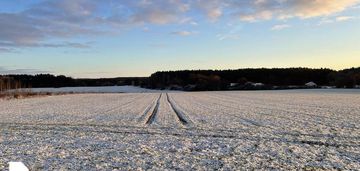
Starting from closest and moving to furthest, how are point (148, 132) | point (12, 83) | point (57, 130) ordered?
point (148, 132)
point (57, 130)
point (12, 83)

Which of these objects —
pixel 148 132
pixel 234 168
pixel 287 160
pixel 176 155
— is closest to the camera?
pixel 234 168

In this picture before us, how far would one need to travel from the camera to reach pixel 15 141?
15.3 meters

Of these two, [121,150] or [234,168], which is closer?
[234,168]

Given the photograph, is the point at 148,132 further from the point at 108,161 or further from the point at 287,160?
the point at 287,160

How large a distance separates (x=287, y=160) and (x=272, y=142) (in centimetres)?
330

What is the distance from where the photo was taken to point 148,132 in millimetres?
17766

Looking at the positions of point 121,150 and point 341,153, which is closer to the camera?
point 341,153

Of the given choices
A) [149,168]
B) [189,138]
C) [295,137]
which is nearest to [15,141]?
[189,138]

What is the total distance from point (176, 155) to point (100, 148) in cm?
293

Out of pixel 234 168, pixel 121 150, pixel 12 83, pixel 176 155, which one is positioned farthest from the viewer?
pixel 12 83

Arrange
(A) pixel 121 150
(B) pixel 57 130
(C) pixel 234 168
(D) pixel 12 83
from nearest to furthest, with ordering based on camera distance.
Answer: (C) pixel 234 168
(A) pixel 121 150
(B) pixel 57 130
(D) pixel 12 83

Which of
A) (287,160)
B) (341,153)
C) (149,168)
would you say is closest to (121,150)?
(149,168)

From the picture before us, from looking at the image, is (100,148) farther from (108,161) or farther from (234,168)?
(234,168)

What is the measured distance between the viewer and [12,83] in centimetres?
12056
